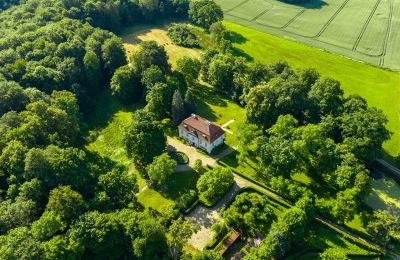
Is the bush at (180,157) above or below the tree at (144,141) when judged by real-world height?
below

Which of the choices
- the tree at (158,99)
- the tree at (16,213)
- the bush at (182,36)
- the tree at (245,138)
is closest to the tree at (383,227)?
the tree at (245,138)

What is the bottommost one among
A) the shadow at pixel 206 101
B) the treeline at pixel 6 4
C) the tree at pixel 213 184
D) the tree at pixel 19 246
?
the shadow at pixel 206 101

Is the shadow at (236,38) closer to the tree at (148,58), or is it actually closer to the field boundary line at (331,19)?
the field boundary line at (331,19)

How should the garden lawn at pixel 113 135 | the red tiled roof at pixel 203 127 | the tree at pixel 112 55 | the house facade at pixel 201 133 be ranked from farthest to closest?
the tree at pixel 112 55 < the house facade at pixel 201 133 < the red tiled roof at pixel 203 127 < the garden lawn at pixel 113 135

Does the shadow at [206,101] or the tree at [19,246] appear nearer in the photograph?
the tree at [19,246]

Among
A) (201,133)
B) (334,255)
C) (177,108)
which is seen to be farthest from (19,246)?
(334,255)

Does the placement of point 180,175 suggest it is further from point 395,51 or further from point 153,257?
point 395,51

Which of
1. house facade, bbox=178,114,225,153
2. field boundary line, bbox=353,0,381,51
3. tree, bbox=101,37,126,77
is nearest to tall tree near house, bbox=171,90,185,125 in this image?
house facade, bbox=178,114,225,153
